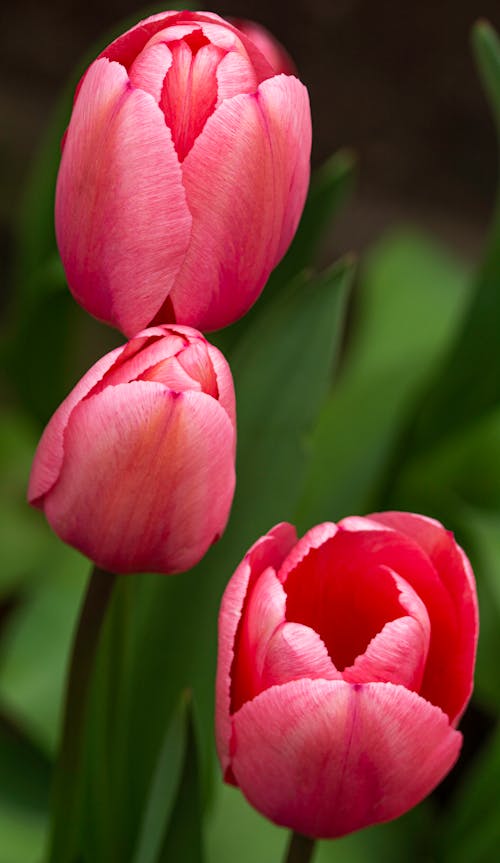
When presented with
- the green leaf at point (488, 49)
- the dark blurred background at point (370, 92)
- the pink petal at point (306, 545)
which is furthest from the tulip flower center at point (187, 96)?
the dark blurred background at point (370, 92)

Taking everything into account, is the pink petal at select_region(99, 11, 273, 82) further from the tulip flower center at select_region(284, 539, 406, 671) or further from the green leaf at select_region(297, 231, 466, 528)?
the green leaf at select_region(297, 231, 466, 528)

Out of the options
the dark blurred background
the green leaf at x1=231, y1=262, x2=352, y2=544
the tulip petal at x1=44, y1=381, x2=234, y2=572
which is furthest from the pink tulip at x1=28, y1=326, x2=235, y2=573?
the dark blurred background

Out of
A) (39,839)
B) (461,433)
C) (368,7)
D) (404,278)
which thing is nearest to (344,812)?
(39,839)

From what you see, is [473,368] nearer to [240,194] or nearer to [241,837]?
[241,837]

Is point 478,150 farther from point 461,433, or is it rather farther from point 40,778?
point 40,778

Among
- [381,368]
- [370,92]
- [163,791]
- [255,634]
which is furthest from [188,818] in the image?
[370,92]
